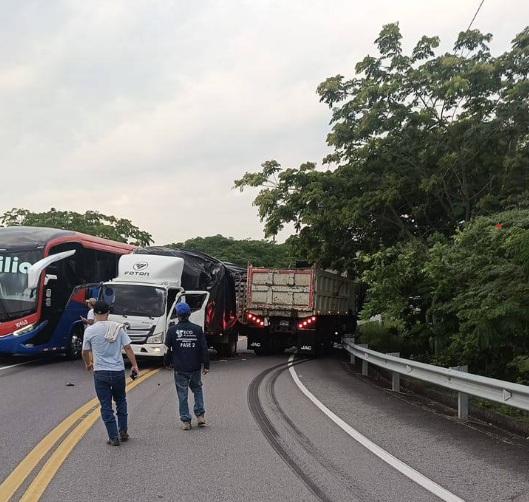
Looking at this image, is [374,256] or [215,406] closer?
[215,406]

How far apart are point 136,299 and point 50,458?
997 cm

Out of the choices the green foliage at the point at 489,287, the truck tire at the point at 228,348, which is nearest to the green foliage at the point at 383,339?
the truck tire at the point at 228,348

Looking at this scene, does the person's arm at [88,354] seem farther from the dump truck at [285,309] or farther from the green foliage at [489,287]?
the dump truck at [285,309]

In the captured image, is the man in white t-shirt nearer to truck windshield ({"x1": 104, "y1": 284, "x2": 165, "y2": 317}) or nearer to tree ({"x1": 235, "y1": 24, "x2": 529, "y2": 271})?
truck windshield ({"x1": 104, "y1": 284, "x2": 165, "y2": 317})

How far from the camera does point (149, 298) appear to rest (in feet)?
53.0

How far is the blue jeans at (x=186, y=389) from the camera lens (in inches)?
308

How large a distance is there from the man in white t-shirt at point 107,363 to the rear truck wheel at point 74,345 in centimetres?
1005

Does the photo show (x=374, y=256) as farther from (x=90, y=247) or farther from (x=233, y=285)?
(x=90, y=247)

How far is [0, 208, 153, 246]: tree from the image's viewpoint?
152 feet

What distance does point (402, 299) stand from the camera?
610 inches

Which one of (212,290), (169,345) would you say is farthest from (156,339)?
→ (169,345)

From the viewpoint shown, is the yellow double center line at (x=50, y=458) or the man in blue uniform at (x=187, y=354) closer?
the yellow double center line at (x=50, y=458)

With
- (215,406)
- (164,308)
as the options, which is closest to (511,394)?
(215,406)

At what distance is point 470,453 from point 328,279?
15845 mm
